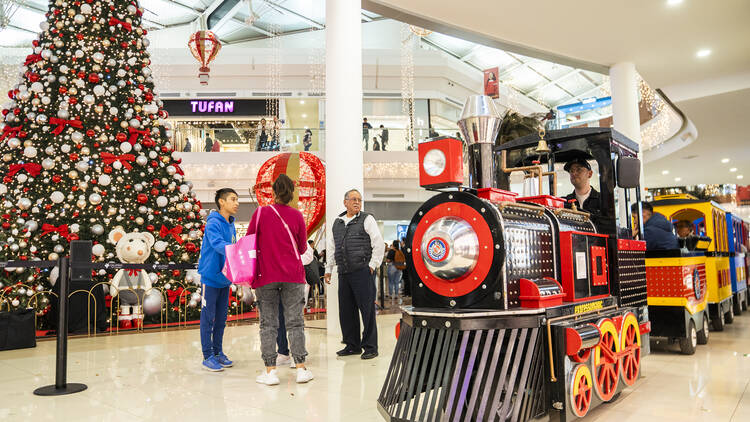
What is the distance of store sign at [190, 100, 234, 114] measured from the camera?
20766 millimetres

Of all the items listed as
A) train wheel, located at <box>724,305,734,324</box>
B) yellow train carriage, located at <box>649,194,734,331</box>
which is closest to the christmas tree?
yellow train carriage, located at <box>649,194,734,331</box>

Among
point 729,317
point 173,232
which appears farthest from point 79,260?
point 729,317

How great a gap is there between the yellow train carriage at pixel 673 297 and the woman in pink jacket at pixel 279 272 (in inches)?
135

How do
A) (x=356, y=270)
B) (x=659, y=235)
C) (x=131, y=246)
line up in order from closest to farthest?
(x=356, y=270) < (x=659, y=235) < (x=131, y=246)

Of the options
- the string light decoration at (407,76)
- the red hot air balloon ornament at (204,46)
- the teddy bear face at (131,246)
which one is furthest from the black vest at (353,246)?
the string light decoration at (407,76)

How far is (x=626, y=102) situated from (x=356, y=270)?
6.92 metres

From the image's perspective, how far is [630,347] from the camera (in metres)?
3.42

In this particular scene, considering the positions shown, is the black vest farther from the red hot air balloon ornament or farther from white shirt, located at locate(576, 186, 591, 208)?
the red hot air balloon ornament

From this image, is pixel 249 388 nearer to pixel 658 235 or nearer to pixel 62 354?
pixel 62 354

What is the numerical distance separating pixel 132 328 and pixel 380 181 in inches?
449

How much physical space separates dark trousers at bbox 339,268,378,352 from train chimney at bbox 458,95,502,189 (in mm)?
2298

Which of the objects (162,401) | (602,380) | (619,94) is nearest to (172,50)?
(619,94)

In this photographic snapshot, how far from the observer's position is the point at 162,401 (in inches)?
134

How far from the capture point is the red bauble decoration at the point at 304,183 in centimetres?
773
